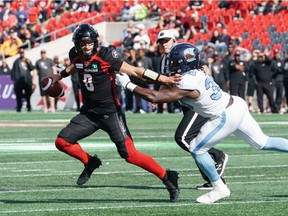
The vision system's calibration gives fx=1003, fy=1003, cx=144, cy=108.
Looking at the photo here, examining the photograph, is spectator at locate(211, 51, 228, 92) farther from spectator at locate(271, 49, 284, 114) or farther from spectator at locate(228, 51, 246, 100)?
spectator at locate(271, 49, 284, 114)

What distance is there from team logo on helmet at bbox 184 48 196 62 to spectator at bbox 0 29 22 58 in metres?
24.8

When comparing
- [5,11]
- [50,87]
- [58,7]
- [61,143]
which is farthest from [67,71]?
[5,11]

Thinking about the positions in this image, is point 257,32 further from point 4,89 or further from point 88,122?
point 88,122

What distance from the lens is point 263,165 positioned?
40.7 feet

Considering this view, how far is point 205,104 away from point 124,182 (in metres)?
2.30

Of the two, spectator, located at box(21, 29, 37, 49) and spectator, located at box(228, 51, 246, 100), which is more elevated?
spectator, located at box(228, 51, 246, 100)

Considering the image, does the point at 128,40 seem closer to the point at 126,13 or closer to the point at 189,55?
the point at 126,13

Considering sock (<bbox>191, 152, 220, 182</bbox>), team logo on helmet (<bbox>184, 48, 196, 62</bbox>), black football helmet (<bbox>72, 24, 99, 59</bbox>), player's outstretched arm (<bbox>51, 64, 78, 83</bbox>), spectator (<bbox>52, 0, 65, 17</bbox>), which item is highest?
team logo on helmet (<bbox>184, 48, 196, 62</bbox>)

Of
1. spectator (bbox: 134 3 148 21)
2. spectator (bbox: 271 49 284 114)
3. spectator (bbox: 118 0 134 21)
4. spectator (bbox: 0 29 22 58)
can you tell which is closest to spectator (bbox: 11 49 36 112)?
spectator (bbox: 271 49 284 114)

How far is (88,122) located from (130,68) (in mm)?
1026

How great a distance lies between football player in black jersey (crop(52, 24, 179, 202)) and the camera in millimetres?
9422

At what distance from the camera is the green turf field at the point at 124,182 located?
8.46 meters

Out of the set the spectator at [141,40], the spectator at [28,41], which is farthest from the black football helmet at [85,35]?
the spectator at [28,41]

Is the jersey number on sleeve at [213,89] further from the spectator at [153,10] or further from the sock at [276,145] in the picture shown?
the spectator at [153,10]
